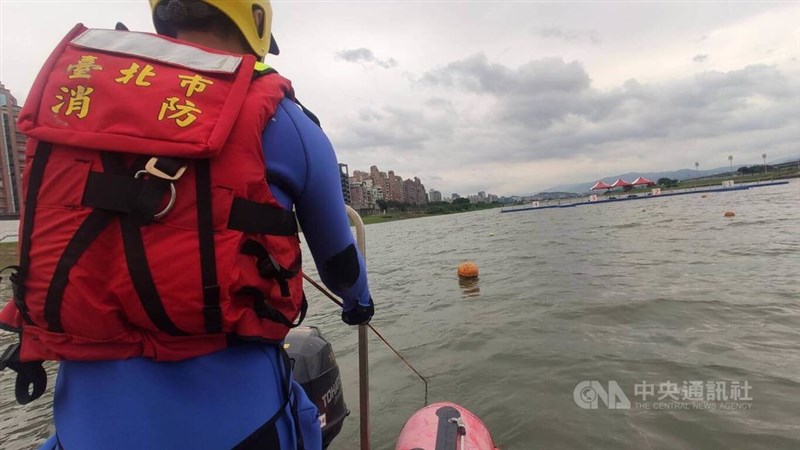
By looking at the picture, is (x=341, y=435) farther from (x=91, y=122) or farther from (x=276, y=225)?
(x=91, y=122)

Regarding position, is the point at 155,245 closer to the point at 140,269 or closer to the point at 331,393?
the point at 140,269

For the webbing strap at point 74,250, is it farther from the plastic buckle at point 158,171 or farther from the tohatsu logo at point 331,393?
Result: the tohatsu logo at point 331,393

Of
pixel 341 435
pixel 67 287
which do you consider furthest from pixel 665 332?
pixel 67 287

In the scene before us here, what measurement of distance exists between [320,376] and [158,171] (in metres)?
2.15

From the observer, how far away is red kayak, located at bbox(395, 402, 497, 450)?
3.09m

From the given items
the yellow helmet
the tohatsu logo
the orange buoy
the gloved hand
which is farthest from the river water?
the yellow helmet

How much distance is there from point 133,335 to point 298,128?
2.68ft

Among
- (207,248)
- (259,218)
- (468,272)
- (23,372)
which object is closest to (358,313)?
(259,218)

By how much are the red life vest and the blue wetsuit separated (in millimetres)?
65

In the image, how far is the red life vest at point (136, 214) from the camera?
1.12m

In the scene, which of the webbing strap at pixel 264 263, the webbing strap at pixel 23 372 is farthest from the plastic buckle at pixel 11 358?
the webbing strap at pixel 264 263

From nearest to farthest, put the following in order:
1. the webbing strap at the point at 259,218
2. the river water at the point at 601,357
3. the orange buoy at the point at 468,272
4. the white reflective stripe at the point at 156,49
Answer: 1. the webbing strap at the point at 259,218
2. the white reflective stripe at the point at 156,49
3. the river water at the point at 601,357
4. the orange buoy at the point at 468,272

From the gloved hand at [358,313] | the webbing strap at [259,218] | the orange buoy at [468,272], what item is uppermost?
the webbing strap at [259,218]

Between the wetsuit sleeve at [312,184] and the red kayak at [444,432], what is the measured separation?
2.01 metres
